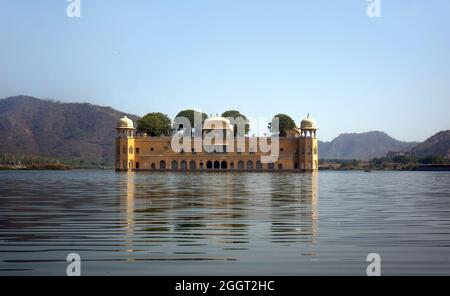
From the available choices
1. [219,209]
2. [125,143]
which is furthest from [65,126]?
[219,209]

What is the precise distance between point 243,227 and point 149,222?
1.95 m

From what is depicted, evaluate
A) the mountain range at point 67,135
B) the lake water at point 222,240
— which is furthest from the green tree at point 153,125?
the lake water at point 222,240

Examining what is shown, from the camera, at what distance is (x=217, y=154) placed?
8206 cm

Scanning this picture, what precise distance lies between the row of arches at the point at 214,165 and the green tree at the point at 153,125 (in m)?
7.41

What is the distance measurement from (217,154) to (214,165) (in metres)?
1.66

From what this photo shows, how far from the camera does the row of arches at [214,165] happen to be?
81250 millimetres

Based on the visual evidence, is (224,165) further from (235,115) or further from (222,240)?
(222,240)

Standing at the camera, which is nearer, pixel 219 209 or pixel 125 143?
pixel 219 209

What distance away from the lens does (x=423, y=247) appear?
9055 millimetres

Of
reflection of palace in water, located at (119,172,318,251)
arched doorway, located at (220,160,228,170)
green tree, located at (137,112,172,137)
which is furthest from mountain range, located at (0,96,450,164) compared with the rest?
reflection of palace in water, located at (119,172,318,251)

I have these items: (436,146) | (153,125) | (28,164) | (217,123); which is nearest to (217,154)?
(217,123)

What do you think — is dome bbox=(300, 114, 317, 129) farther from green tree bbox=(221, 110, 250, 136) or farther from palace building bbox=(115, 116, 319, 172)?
green tree bbox=(221, 110, 250, 136)

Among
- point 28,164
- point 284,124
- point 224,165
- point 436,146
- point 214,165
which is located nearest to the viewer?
point 224,165
